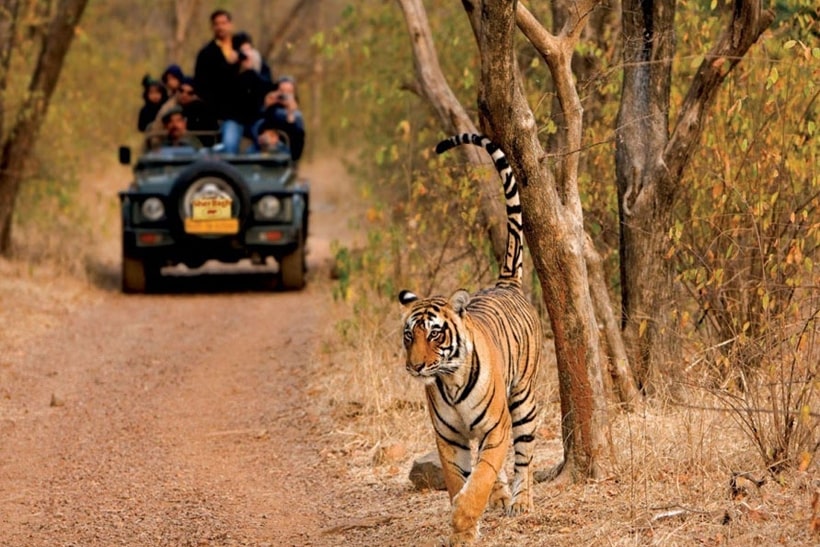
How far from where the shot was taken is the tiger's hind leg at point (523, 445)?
664 cm

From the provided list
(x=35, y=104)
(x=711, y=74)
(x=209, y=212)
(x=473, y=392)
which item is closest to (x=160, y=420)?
(x=473, y=392)

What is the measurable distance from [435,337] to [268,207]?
9.23 m

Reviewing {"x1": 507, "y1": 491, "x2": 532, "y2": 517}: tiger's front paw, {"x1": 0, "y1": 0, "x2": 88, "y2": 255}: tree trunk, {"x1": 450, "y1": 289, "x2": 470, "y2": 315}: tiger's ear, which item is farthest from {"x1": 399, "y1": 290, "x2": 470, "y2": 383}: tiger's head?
{"x1": 0, "y1": 0, "x2": 88, "y2": 255}: tree trunk

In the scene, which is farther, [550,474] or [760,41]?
[760,41]

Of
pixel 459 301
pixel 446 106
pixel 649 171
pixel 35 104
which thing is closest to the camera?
pixel 459 301

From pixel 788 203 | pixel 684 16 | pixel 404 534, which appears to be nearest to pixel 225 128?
pixel 684 16

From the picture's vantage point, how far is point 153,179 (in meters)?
15.1

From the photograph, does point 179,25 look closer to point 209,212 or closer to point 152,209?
point 152,209

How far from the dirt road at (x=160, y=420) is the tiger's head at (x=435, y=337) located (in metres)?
1.18

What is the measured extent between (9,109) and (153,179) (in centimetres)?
221

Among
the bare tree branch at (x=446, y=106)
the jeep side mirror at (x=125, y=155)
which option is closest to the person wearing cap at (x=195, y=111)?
the jeep side mirror at (x=125, y=155)

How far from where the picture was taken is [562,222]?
675 cm

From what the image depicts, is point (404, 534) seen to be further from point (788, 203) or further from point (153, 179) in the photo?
point (153, 179)

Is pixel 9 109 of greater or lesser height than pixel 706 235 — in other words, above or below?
above
